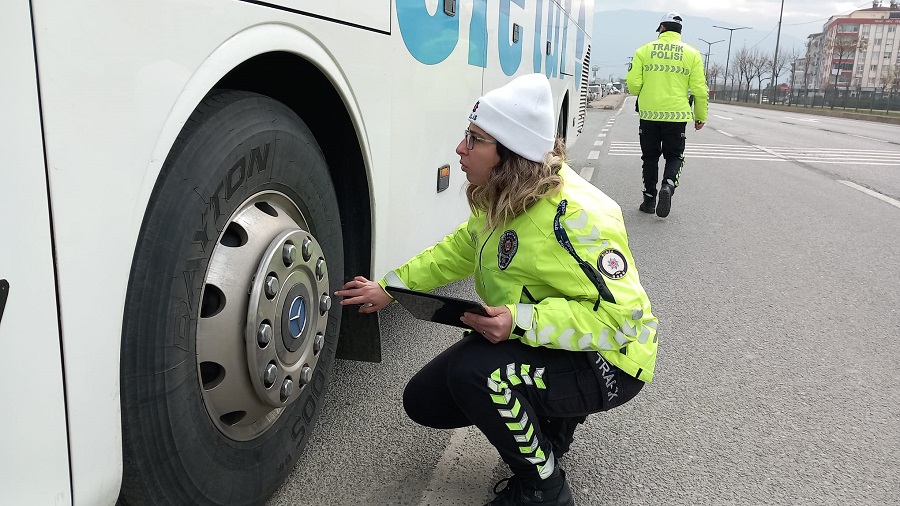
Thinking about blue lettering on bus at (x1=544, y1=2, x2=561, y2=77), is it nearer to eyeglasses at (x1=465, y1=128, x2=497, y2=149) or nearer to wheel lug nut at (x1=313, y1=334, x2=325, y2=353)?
eyeglasses at (x1=465, y1=128, x2=497, y2=149)

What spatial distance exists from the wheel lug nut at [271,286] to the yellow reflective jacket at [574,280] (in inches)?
24.2

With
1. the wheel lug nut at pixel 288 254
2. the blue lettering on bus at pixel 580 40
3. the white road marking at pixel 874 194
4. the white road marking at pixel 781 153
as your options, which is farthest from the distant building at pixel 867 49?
the wheel lug nut at pixel 288 254

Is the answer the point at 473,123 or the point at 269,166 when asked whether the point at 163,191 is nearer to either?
the point at 269,166

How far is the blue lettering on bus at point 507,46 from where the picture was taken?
4008 mm

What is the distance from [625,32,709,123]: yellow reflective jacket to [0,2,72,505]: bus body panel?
248 inches

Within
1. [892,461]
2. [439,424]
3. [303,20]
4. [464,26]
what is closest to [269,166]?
[303,20]

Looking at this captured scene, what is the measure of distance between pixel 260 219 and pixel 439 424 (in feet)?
3.05

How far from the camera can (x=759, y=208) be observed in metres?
7.39

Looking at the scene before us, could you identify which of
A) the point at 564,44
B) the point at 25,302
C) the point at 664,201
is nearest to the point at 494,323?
the point at 25,302

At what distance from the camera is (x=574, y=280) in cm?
197

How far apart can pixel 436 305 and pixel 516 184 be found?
41 centimetres

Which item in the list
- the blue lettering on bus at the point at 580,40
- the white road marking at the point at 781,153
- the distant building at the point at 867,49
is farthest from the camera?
the distant building at the point at 867,49

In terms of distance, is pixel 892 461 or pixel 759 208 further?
pixel 759 208

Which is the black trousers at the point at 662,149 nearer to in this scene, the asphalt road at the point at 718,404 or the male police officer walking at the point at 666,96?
the male police officer walking at the point at 666,96
